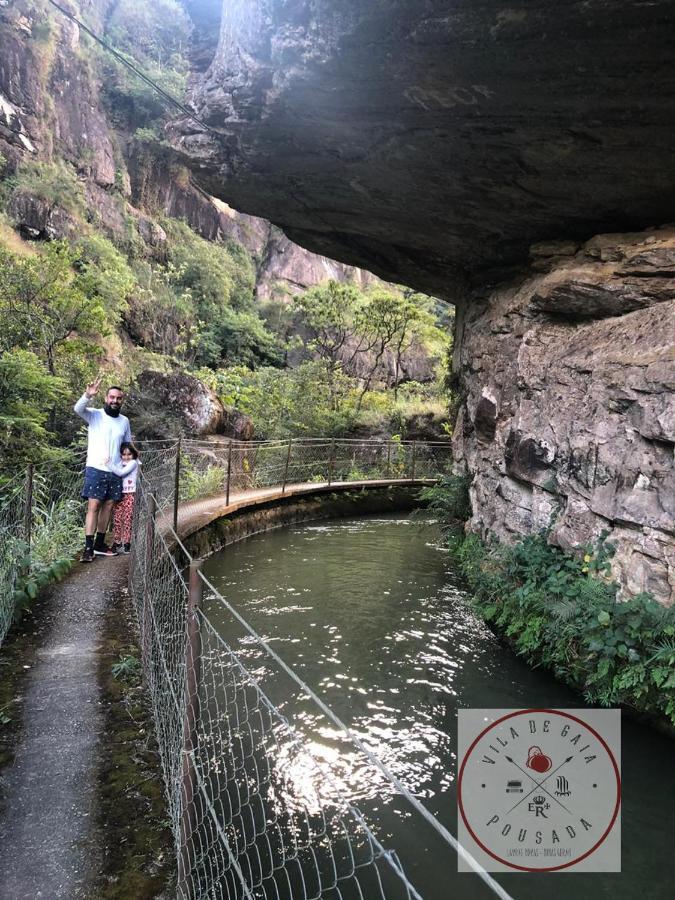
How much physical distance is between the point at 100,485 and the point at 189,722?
3.65m

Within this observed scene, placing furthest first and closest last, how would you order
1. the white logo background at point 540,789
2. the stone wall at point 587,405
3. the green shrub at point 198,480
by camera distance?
1. the green shrub at point 198,480
2. the stone wall at point 587,405
3. the white logo background at point 540,789

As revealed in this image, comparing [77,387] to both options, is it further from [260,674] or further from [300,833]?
[300,833]

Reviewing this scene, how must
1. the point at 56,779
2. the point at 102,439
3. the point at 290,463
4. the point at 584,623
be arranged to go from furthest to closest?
the point at 290,463 → the point at 102,439 → the point at 584,623 → the point at 56,779

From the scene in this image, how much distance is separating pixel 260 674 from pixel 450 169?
17.0ft

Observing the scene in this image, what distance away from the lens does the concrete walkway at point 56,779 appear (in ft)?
6.73

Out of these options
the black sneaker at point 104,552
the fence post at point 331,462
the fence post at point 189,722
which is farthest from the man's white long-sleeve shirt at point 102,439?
the fence post at point 331,462

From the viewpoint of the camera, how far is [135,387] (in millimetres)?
12016

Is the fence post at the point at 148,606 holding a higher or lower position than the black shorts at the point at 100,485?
lower

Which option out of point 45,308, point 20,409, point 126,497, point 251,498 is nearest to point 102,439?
point 126,497

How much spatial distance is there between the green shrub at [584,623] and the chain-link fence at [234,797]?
1797 mm

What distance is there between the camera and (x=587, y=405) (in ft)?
17.6

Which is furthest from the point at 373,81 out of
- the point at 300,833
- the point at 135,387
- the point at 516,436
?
the point at 135,387

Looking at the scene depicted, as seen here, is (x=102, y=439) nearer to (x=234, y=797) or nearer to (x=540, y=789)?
(x=234, y=797)

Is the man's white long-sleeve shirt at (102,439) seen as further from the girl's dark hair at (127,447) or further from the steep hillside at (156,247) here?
the steep hillside at (156,247)
